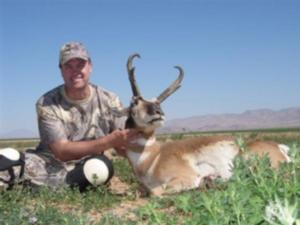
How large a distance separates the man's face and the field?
1.63 m

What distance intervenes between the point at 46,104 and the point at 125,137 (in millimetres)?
1652

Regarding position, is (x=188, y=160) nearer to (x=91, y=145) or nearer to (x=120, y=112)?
(x=120, y=112)

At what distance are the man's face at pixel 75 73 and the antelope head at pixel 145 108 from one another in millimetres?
716

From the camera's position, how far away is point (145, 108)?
770 cm

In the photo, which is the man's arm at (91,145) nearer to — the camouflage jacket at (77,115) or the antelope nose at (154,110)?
the camouflage jacket at (77,115)

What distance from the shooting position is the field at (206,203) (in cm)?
275

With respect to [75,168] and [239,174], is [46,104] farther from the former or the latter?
[239,174]

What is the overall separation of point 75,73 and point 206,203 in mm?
5602

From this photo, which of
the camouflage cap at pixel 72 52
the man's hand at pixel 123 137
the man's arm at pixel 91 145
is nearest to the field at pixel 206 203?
the man's arm at pixel 91 145

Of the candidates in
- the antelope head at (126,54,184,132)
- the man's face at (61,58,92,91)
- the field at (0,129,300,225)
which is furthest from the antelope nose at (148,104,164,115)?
the man's face at (61,58,92,91)

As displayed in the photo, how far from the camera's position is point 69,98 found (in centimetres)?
851

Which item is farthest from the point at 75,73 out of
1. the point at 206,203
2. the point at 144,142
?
the point at 206,203

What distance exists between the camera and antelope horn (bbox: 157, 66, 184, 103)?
812cm

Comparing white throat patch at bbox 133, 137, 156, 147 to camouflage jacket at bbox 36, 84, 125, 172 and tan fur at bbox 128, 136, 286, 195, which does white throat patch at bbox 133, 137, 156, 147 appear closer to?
tan fur at bbox 128, 136, 286, 195
